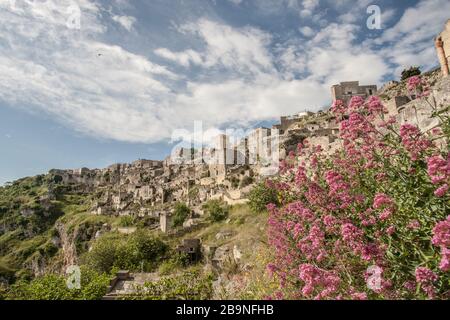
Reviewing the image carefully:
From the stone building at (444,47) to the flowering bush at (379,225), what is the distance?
57.6ft

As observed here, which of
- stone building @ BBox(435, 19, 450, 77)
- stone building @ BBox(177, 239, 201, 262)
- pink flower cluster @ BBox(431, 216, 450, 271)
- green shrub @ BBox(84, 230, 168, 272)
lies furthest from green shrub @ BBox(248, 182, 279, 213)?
pink flower cluster @ BBox(431, 216, 450, 271)

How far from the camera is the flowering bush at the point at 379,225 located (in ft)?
8.77

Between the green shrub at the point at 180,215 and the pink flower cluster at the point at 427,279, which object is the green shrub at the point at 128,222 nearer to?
the green shrub at the point at 180,215

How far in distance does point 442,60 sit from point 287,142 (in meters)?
21.0

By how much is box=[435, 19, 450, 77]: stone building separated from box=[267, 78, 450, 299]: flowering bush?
1756 cm

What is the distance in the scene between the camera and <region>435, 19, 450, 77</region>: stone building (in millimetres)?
17141

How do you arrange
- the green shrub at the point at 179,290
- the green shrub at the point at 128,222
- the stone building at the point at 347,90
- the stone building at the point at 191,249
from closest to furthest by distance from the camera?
the green shrub at the point at 179,290
the stone building at the point at 191,249
the green shrub at the point at 128,222
the stone building at the point at 347,90

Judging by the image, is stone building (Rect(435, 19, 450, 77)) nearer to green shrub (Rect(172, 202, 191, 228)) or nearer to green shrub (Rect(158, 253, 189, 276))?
green shrub (Rect(158, 253, 189, 276))

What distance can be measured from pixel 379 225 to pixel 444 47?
2021cm

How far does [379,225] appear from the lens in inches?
142

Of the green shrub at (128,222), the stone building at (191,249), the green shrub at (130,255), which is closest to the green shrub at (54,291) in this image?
the stone building at (191,249)

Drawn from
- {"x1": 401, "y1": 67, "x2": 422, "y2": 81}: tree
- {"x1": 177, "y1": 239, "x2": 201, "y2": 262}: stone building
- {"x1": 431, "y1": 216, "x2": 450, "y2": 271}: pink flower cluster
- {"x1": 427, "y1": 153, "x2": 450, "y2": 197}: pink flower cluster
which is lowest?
{"x1": 177, "y1": 239, "x2": 201, "y2": 262}: stone building

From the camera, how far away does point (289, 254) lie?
4602mm
